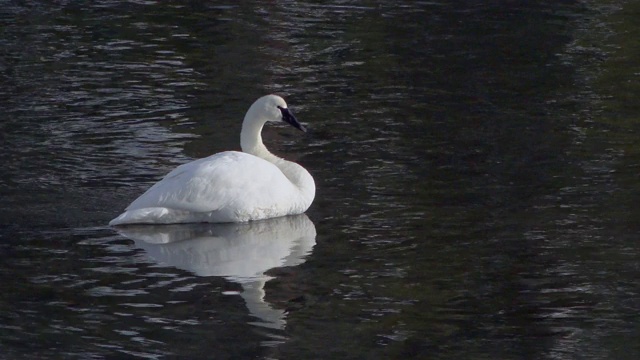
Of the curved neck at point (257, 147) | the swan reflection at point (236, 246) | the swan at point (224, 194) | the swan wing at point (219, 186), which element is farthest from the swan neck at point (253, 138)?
the swan reflection at point (236, 246)

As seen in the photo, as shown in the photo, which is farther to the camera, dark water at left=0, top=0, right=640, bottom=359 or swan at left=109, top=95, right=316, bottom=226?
swan at left=109, top=95, right=316, bottom=226

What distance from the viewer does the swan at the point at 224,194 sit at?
10531mm

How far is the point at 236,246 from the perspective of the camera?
10195 mm

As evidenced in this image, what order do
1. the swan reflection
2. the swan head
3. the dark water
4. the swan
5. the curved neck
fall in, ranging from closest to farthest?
1. the dark water
2. the swan reflection
3. the swan
4. the curved neck
5. the swan head

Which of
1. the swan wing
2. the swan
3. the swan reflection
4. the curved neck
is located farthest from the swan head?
the swan reflection

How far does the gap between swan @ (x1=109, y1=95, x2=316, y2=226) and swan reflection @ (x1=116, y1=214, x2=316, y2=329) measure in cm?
8

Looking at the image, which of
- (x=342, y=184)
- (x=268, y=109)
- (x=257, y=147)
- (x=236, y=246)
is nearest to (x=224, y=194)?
(x=236, y=246)

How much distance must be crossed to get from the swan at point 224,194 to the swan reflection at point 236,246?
0.28 ft

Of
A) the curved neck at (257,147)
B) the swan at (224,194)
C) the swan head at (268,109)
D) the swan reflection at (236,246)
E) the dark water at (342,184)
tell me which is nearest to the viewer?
the dark water at (342,184)

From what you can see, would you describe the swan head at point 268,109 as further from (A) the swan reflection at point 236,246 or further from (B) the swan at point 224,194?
(A) the swan reflection at point 236,246

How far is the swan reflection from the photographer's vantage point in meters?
9.40

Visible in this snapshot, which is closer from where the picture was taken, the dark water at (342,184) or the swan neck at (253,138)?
the dark water at (342,184)

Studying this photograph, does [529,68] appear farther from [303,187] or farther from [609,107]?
[303,187]

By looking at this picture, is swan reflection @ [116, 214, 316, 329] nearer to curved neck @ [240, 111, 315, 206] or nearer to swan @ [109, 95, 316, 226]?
swan @ [109, 95, 316, 226]
